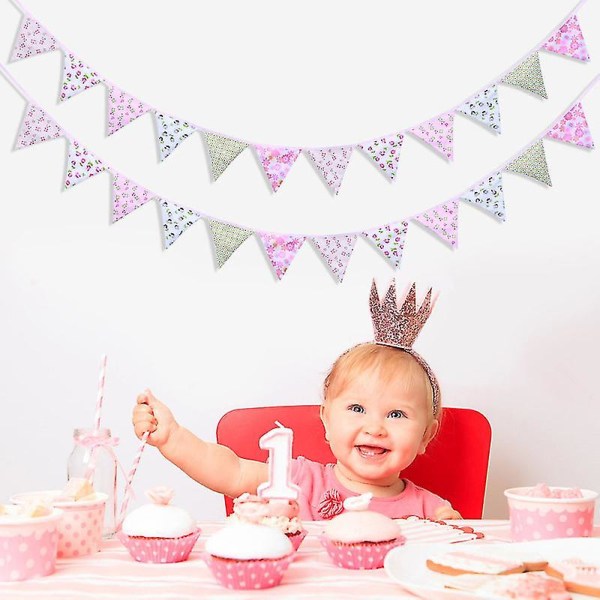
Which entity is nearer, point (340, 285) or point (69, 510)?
point (69, 510)

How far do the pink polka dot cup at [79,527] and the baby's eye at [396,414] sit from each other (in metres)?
0.73

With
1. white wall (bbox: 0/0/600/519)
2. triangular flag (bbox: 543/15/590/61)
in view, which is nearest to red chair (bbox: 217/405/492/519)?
white wall (bbox: 0/0/600/519)

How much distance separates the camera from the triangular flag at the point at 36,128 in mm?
1902

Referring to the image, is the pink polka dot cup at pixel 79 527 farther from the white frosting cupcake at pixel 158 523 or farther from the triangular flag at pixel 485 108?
the triangular flag at pixel 485 108

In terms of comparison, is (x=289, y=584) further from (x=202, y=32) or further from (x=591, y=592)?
(x=202, y=32)

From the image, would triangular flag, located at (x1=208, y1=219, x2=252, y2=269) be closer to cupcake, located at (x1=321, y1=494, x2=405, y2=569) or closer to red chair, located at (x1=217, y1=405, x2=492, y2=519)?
red chair, located at (x1=217, y1=405, x2=492, y2=519)

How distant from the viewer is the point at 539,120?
199cm

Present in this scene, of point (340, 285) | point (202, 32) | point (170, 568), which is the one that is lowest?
point (170, 568)

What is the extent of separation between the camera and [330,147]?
1984 millimetres

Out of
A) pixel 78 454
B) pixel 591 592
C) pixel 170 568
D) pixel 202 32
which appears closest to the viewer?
pixel 591 592

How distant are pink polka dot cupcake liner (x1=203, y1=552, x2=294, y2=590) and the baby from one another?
2.21 feet

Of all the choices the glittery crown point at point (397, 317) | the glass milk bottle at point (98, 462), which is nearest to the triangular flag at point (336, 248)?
the glittery crown point at point (397, 317)

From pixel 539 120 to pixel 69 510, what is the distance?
1.54 m

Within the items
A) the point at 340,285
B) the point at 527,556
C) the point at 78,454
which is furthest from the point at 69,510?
the point at 340,285
